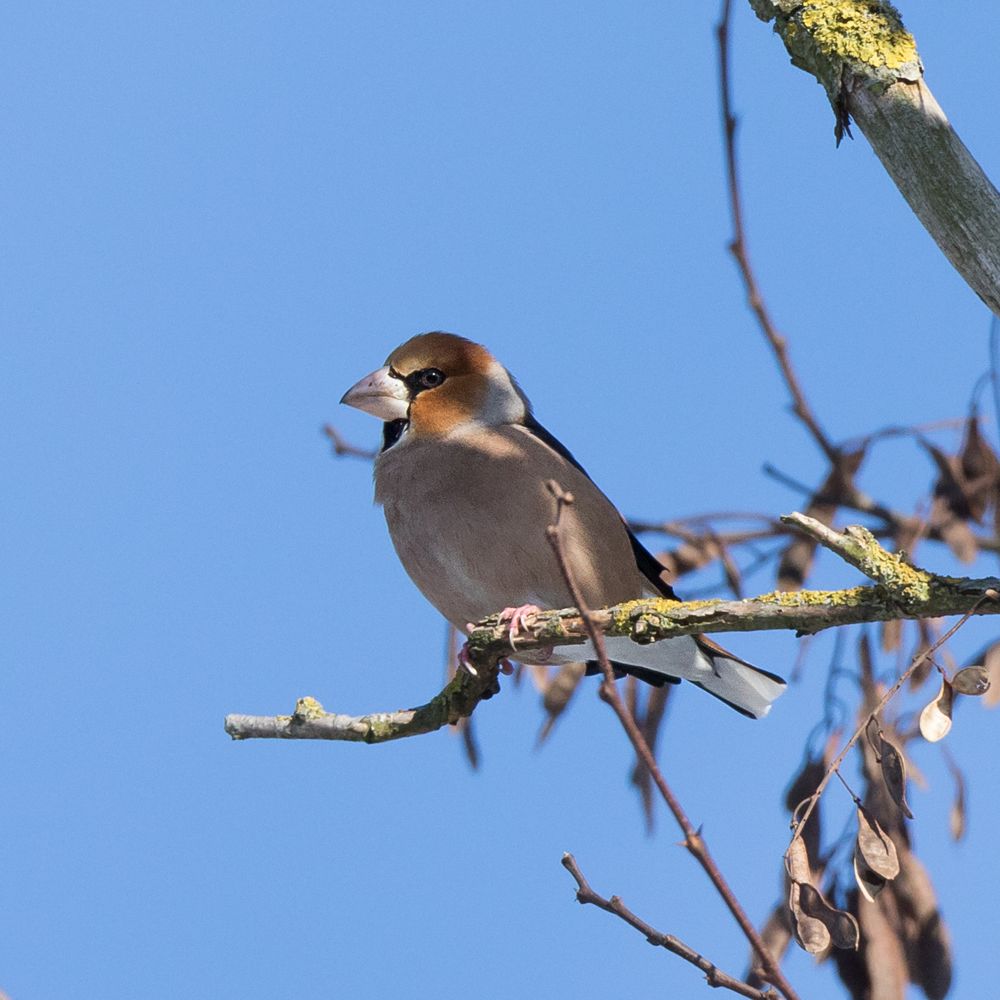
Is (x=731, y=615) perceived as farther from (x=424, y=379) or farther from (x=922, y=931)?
(x=424, y=379)

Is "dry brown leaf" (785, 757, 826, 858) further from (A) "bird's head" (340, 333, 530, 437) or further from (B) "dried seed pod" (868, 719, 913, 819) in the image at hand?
(A) "bird's head" (340, 333, 530, 437)

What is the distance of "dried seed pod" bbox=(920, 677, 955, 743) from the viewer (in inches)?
105

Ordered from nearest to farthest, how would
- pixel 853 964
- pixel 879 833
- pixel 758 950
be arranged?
1. pixel 758 950
2. pixel 879 833
3. pixel 853 964

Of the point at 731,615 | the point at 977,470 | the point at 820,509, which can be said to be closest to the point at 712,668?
the point at 820,509

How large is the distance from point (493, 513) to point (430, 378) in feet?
2.63

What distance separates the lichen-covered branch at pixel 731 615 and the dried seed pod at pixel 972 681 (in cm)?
19

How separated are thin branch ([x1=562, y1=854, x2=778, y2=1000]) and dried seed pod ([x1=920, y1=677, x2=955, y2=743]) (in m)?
0.75

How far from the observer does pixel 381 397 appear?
454 centimetres

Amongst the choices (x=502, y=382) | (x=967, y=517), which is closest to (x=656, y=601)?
(x=502, y=382)

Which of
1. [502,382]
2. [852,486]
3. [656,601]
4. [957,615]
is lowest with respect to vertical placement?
[957,615]

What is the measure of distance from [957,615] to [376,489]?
2.01 meters

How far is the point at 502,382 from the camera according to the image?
15.0ft

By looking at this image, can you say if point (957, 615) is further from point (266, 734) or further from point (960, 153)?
point (266, 734)

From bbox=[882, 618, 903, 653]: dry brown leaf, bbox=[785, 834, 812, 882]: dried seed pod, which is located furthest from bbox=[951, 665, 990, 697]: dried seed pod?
bbox=[882, 618, 903, 653]: dry brown leaf
